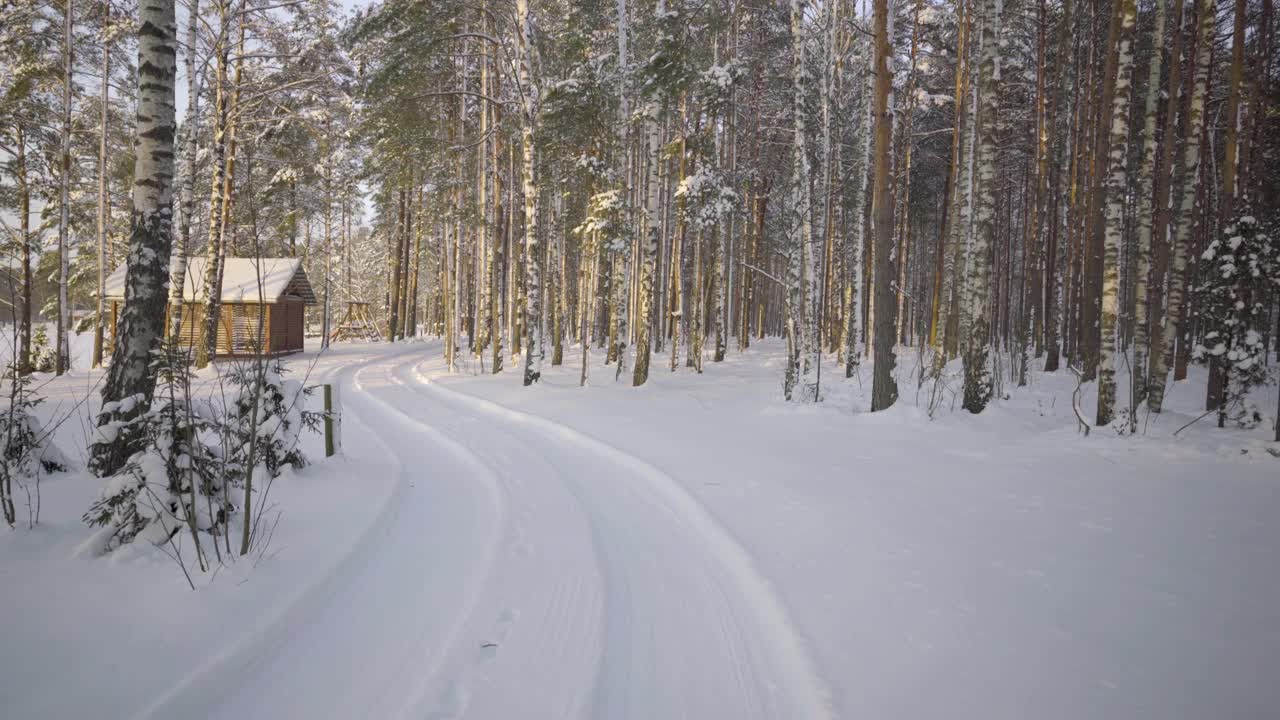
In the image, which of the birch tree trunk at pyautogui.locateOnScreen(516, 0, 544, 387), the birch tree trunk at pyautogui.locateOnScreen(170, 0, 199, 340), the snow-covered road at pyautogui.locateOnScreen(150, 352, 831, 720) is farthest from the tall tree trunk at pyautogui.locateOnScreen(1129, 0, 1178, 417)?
the birch tree trunk at pyautogui.locateOnScreen(170, 0, 199, 340)

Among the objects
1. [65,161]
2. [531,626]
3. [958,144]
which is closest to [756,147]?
[958,144]

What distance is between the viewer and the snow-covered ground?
8.79 feet

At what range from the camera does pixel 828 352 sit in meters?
24.9

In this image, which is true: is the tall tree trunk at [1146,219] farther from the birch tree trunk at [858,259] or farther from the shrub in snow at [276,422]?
the shrub in snow at [276,422]

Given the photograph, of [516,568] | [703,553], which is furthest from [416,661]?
[703,553]

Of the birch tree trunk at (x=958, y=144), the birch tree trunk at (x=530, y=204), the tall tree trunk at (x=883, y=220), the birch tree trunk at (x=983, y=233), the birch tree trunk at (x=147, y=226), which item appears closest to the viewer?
the birch tree trunk at (x=147, y=226)

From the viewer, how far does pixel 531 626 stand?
3361mm

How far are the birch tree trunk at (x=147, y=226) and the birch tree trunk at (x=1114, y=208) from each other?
467 inches

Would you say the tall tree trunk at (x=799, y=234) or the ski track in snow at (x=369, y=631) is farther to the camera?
the tall tree trunk at (x=799, y=234)

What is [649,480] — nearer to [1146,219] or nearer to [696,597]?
[696,597]

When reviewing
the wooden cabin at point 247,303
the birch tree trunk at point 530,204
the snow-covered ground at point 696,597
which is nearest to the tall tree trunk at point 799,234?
the snow-covered ground at point 696,597

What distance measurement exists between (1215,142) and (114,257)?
154ft

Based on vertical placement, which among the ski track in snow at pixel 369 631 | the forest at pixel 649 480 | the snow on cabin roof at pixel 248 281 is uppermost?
the snow on cabin roof at pixel 248 281

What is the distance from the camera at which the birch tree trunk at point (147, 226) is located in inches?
194
